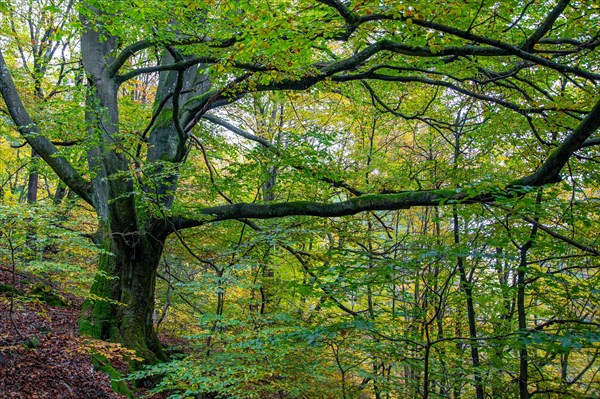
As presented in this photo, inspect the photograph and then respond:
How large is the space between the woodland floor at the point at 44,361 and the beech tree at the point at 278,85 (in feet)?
2.17

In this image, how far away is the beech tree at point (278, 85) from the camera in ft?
11.8

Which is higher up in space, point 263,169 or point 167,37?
point 167,37

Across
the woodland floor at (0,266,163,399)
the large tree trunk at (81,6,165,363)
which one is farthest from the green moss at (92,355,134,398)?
the large tree trunk at (81,6,165,363)

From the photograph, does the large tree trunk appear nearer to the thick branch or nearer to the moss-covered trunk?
the moss-covered trunk

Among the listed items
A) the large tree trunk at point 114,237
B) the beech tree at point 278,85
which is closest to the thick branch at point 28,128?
the beech tree at point 278,85

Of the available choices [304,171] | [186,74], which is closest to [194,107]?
[186,74]

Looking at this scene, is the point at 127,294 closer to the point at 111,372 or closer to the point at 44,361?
the point at 111,372

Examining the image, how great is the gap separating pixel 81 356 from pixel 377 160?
21.3 ft

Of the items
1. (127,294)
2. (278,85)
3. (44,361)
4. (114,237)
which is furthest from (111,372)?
(278,85)

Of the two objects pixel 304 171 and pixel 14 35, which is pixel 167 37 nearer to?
pixel 304 171

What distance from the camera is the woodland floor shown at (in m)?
3.96

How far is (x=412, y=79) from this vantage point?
4938 mm

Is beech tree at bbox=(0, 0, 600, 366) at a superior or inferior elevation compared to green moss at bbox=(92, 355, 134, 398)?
superior

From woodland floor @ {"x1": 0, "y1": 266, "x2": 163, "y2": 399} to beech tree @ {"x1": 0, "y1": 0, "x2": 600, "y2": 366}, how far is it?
26.0 inches
